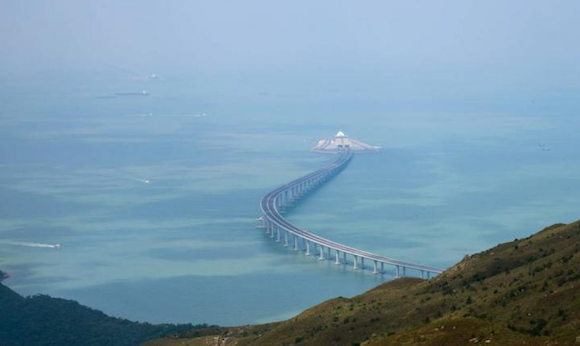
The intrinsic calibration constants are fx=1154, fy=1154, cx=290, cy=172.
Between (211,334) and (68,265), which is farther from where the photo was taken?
(68,265)

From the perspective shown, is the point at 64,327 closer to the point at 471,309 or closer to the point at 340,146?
the point at 471,309

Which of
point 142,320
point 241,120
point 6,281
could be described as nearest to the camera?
point 142,320

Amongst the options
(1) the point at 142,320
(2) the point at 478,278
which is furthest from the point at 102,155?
(2) the point at 478,278

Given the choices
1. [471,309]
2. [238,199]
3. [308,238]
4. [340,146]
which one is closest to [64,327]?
[308,238]

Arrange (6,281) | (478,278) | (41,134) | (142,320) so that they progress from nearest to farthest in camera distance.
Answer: (478,278), (142,320), (6,281), (41,134)

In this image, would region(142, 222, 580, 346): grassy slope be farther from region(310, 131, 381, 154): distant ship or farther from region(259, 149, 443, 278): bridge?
region(310, 131, 381, 154): distant ship

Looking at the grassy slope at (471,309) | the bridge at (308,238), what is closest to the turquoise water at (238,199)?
the bridge at (308,238)

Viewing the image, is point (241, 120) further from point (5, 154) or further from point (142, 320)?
point (142, 320)
